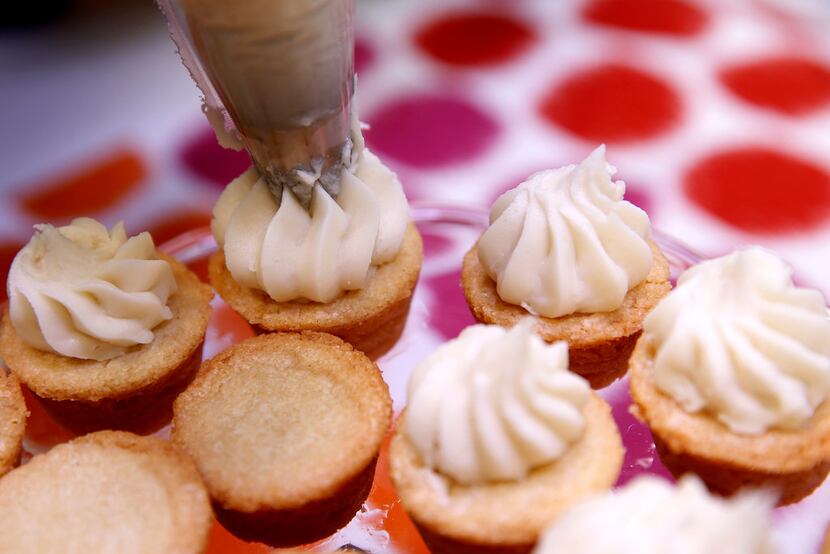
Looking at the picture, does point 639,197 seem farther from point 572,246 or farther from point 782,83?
point 572,246

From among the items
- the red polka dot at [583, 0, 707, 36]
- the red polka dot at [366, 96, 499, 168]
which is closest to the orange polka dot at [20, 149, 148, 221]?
the red polka dot at [366, 96, 499, 168]

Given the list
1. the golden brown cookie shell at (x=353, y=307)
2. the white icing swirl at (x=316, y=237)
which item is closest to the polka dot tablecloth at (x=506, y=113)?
the golden brown cookie shell at (x=353, y=307)

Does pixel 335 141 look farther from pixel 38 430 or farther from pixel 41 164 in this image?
pixel 41 164

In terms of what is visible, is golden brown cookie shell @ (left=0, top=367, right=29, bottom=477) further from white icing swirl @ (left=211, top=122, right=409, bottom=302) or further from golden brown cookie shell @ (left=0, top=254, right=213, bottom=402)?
white icing swirl @ (left=211, top=122, right=409, bottom=302)

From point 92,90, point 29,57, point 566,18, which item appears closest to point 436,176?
point 566,18

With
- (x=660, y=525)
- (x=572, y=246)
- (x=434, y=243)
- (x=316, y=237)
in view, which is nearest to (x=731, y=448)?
(x=660, y=525)

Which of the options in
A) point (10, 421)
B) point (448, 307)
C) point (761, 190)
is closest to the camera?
point (10, 421)
